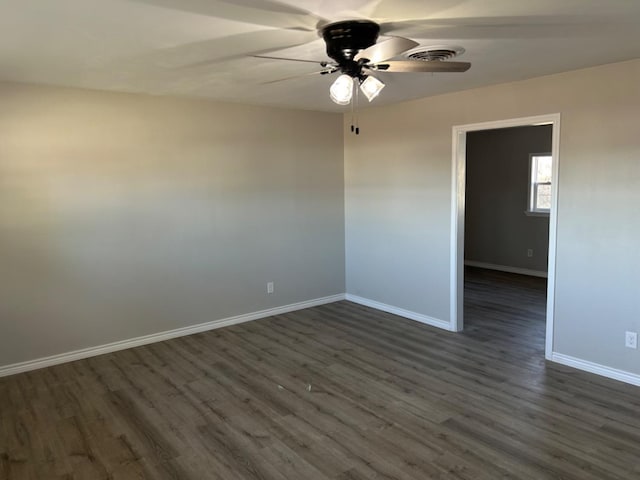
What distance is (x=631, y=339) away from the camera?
11.2 ft

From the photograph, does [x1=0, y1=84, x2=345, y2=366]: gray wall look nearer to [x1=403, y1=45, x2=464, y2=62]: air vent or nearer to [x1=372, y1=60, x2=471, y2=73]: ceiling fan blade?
[x1=403, y1=45, x2=464, y2=62]: air vent

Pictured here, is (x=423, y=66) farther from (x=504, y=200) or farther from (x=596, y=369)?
(x=504, y=200)

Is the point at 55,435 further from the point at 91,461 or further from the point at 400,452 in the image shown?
the point at 400,452

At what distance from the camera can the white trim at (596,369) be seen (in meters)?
3.43

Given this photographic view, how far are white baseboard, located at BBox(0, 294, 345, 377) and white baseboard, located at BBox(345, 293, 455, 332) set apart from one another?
250 millimetres

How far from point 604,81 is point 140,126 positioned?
3.82m

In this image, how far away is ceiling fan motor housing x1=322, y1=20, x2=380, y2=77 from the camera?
233cm

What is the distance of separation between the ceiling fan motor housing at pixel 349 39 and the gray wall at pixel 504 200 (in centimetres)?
549

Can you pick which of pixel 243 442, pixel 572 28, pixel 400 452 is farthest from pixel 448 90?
pixel 243 442

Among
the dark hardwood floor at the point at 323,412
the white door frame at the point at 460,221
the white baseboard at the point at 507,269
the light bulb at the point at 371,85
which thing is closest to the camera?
the light bulb at the point at 371,85

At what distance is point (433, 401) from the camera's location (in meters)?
3.25

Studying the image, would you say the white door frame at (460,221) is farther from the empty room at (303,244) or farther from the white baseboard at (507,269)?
the white baseboard at (507,269)

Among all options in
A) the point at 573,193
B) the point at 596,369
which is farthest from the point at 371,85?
the point at 596,369

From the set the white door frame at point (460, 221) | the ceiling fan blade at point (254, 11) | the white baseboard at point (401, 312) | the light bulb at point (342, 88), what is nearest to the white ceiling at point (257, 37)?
the ceiling fan blade at point (254, 11)
